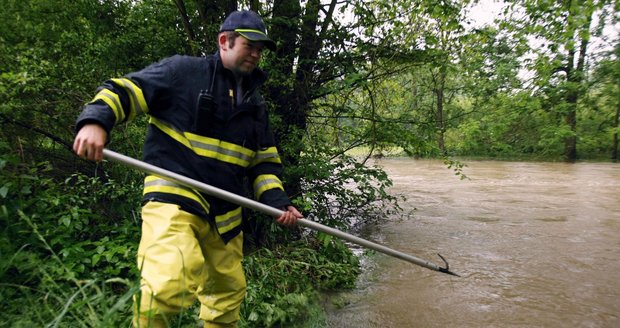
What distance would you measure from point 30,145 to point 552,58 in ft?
19.0

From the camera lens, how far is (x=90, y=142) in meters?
1.59

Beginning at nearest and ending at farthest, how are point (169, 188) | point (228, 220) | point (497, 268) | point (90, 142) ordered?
point (90, 142) → point (169, 188) → point (228, 220) → point (497, 268)

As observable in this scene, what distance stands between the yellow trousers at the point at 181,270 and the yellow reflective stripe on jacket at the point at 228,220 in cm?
5

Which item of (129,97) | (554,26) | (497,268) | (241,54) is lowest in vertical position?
(497,268)

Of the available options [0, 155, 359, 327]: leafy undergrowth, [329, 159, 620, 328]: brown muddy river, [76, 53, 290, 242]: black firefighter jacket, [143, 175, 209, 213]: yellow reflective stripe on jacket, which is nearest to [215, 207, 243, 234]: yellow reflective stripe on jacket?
[76, 53, 290, 242]: black firefighter jacket

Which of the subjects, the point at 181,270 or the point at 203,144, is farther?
the point at 203,144

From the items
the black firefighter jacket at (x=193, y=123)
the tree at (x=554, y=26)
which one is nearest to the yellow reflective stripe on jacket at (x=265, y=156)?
the black firefighter jacket at (x=193, y=123)

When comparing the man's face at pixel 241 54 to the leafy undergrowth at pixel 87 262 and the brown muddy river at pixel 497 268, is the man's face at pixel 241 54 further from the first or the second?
the brown muddy river at pixel 497 268

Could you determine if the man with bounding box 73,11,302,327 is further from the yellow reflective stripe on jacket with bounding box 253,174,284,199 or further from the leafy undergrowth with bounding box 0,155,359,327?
the leafy undergrowth with bounding box 0,155,359,327

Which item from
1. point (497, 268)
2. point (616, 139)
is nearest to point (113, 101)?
point (497, 268)

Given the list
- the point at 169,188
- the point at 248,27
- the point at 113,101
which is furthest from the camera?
the point at 248,27

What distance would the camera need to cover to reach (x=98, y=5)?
4.03 metres

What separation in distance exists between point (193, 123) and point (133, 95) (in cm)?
29

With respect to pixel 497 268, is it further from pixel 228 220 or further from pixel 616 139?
pixel 616 139
